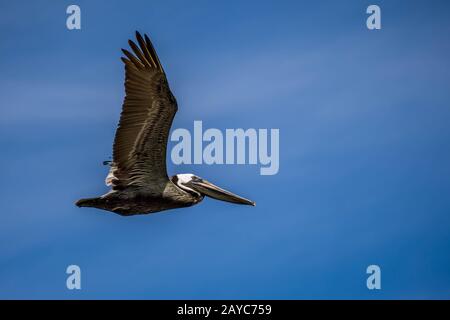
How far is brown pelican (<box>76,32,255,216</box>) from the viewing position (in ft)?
51.5

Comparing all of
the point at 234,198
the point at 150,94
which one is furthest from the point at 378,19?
the point at 150,94

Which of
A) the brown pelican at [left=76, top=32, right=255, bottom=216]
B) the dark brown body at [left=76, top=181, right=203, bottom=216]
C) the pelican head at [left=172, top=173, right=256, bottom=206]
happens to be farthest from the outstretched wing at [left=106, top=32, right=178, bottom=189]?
the pelican head at [left=172, top=173, right=256, bottom=206]

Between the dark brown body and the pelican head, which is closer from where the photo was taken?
the dark brown body

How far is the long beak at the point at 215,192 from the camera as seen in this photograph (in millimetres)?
17125

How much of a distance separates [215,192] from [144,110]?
85.0 inches

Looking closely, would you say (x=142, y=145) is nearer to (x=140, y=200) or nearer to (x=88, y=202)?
(x=140, y=200)

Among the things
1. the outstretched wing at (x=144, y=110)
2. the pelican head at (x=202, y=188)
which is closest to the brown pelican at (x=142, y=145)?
the outstretched wing at (x=144, y=110)

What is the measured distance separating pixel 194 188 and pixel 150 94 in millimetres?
1913

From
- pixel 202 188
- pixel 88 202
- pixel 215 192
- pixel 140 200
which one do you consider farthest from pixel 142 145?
pixel 215 192

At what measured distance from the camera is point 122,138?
51.6 feet

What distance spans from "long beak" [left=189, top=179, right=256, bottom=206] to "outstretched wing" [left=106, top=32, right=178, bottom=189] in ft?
4.31

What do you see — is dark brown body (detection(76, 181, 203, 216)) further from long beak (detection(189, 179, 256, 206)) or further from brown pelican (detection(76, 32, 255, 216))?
long beak (detection(189, 179, 256, 206))

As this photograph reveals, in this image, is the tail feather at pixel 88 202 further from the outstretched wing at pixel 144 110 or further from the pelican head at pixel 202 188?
the pelican head at pixel 202 188

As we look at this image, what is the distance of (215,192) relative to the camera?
17328mm
